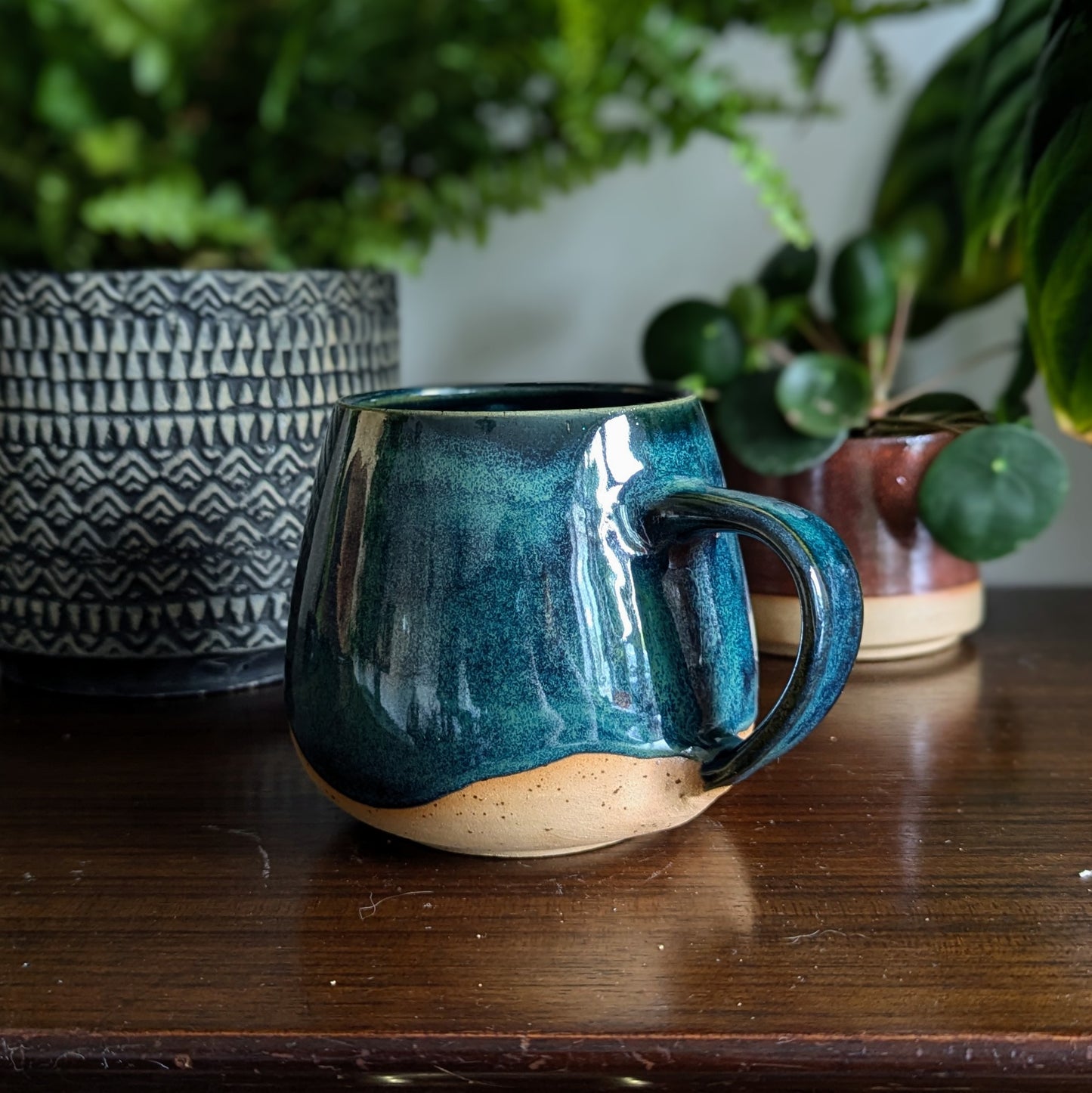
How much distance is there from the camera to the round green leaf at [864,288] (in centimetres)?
64

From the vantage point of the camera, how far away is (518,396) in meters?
0.47

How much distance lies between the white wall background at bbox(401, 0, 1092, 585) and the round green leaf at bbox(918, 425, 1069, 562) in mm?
235

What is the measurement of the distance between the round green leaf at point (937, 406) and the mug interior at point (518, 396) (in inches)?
8.9

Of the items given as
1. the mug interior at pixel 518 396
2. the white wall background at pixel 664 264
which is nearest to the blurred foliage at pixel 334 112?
the white wall background at pixel 664 264

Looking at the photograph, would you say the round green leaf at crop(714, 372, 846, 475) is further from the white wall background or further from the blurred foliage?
the white wall background

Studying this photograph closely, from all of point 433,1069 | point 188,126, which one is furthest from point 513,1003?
point 188,126

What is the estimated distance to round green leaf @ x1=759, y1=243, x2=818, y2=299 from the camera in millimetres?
673

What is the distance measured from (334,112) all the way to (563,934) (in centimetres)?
50

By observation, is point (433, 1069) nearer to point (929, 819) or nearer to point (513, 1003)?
point (513, 1003)

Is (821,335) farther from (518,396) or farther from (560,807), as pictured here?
(560,807)

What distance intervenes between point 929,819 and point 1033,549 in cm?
45

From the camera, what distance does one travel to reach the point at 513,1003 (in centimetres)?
32

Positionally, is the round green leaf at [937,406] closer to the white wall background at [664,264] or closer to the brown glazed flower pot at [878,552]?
the brown glazed flower pot at [878,552]

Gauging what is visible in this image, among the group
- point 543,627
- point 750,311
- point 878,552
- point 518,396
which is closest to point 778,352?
point 750,311
